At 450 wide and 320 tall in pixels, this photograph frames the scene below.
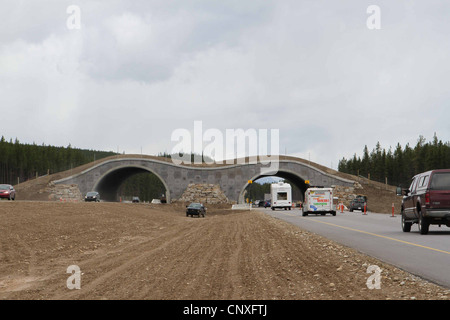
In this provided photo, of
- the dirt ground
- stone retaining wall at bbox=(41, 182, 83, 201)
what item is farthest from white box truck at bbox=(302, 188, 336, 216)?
stone retaining wall at bbox=(41, 182, 83, 201)

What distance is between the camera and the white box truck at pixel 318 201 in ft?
128

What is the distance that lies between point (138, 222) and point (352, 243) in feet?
61.9

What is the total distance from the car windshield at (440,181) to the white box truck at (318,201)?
20.3 metres

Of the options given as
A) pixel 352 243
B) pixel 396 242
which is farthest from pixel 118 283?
pixel 396 242

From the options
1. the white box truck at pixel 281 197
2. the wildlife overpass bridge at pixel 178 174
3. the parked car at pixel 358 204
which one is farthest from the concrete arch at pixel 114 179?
the parked car at pixel 358 204

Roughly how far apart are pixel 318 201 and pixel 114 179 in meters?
62.6

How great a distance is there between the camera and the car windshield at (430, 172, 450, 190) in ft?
60.4

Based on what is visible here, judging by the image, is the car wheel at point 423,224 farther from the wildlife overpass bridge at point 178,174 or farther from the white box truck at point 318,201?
the wildlife overpass bridge at point 178,174

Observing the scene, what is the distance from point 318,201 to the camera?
39.4m

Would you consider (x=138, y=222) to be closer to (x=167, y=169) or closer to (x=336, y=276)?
(x=336, y=276)

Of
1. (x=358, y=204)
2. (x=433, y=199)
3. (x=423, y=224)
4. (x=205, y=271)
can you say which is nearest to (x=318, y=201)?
(x=358, y=204)

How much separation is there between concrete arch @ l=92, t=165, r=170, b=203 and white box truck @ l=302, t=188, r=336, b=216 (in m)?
45.3

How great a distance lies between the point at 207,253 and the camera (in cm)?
1430

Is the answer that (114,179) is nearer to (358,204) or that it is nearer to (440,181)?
(358,204)
